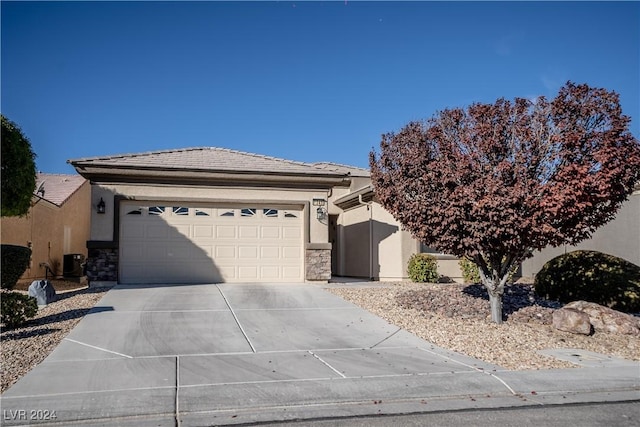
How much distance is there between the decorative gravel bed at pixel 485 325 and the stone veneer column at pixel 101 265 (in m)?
5.84

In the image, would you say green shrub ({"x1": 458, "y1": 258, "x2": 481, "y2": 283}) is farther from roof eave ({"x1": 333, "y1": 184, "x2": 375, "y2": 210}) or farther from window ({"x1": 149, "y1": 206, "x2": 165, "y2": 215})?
window ({"x1": 149, "y1": 206, "x2": 165, "y2": 215})

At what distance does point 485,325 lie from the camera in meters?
10.1

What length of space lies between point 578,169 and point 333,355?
491cm

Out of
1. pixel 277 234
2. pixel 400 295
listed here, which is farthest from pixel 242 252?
pixel 400 295

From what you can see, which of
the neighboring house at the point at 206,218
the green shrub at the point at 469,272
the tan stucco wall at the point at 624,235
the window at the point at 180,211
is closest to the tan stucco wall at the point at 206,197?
the neighboring house at the point at 206,218

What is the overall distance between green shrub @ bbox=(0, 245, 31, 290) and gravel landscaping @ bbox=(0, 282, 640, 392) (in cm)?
138

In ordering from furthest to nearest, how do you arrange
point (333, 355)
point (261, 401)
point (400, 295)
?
point (400, 295)
point (333, 355)
point (261, 401)

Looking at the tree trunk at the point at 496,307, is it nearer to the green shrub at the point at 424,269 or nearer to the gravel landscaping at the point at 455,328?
the gravel landscaping at the point at 455,328

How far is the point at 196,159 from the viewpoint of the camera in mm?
15984

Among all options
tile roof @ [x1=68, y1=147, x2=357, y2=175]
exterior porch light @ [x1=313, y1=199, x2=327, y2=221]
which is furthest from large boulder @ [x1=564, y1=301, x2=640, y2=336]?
tile roof @ [x1=68, y1=147, x2=357, y2=175]

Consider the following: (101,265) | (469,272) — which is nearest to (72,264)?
(101,265)

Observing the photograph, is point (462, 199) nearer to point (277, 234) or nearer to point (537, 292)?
point (537, 292)

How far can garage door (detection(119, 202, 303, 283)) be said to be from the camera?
14656 millimetres

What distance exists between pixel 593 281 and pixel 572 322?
255 centimetres
